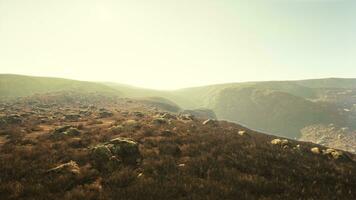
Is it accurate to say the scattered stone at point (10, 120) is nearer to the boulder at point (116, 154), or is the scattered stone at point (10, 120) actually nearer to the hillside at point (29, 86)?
the boulder at point (116, 154)

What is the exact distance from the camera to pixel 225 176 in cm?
798

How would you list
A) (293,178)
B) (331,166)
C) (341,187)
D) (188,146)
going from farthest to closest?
(188,146) < (331,166) < (293,178) < (341,187)

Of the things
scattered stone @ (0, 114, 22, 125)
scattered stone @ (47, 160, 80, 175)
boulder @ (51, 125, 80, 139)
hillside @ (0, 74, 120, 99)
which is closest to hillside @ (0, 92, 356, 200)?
scattered stone @ (47, 160, 80, 175)

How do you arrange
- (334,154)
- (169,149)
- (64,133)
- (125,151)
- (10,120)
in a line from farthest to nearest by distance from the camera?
(10,120) < (64,133) < (334,154) < (169,149) < (125,151)

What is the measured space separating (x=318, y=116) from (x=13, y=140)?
200 feet

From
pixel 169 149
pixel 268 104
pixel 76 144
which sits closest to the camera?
pixel 169 149

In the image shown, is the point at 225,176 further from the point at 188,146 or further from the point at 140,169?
the point at 188,146

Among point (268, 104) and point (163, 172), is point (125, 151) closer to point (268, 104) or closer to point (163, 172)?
point (163, 172)

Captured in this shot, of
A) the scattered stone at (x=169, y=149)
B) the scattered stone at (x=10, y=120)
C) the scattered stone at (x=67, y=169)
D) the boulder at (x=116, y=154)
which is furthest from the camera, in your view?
the scattered stone at (x=10, y=120)

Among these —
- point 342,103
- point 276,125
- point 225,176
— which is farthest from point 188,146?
point 342,103

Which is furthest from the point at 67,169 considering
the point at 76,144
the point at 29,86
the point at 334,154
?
the point at 29,86

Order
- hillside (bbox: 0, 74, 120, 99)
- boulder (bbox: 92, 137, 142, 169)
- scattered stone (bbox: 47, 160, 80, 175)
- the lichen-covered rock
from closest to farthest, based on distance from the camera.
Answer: scattered stone (bbox: 47, 160, 80, 175) → boulder (bbox: 92, 137, 142, 169) → the lichen-covered rock → hillside (bbox: 0, 74, 120, 99)

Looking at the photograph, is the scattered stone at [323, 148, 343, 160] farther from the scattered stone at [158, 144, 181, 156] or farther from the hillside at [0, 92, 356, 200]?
the scattered stone at [158, 144, 181, 156]

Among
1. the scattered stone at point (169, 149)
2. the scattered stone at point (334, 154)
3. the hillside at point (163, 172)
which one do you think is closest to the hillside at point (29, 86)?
the hillside at point (163, 172)
